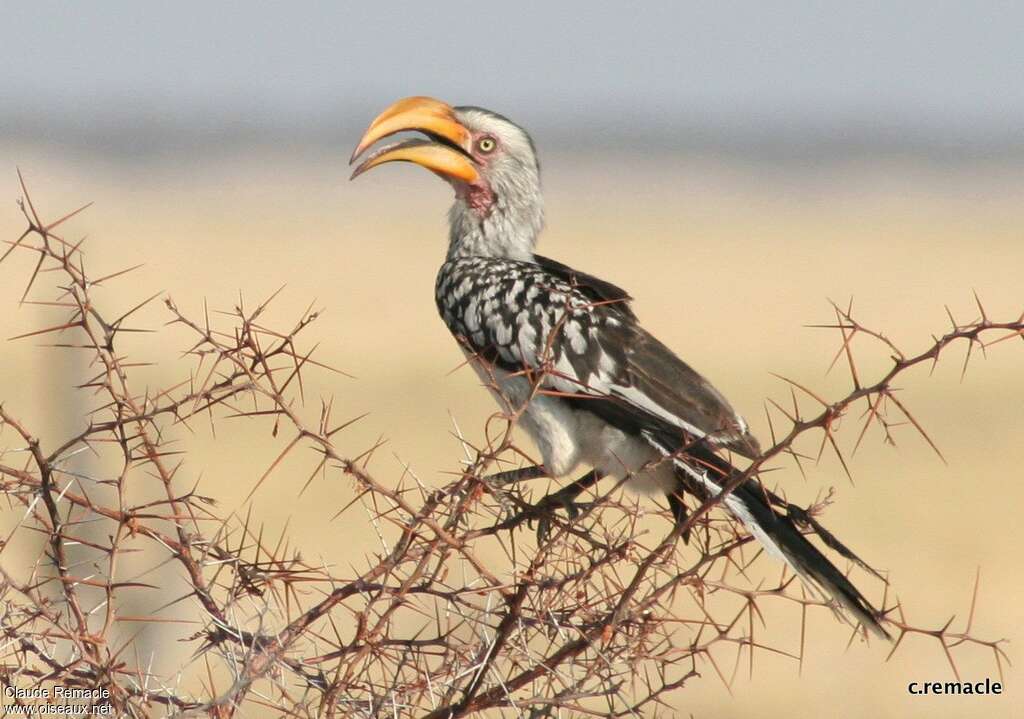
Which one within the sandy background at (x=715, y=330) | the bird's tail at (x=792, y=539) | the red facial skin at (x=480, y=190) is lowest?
the bird's tail at (x=792, y=539)

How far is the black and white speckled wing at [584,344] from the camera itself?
3.86 m

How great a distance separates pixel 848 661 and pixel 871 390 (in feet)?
19.9

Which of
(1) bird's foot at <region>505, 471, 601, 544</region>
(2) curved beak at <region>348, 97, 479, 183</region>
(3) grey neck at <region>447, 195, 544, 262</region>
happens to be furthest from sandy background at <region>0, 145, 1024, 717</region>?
(3) grey neck at <region>447, 195, 544, 262</region>

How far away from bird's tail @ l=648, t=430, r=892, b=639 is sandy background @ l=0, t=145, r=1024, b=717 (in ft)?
2.14

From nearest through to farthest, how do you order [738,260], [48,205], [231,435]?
[231,435] < [738,260] < [48,205]

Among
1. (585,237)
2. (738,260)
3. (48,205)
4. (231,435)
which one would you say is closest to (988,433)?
(231,435)

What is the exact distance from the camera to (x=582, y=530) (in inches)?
106

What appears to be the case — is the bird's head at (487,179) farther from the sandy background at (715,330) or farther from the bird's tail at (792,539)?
the bird's tail at (792,539)

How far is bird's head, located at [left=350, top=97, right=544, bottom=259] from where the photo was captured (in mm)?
5113

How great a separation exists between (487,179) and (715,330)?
654 inches

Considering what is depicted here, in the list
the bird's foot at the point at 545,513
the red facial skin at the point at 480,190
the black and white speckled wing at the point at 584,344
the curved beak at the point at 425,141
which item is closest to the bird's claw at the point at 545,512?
the bird's foot at the point at 545,513

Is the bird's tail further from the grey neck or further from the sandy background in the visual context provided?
the grey neck

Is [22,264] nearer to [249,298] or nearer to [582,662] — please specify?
[249,298]

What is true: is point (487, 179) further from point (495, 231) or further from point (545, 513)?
point (545, 513)
